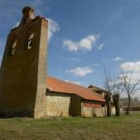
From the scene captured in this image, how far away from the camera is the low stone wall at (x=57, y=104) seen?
78.3ft

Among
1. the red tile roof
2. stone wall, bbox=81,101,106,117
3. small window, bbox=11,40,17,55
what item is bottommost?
stone wall, bbox=81,101,106,117

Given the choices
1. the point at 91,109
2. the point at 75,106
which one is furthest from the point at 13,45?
the point at 91,109

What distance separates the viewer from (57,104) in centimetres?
2538

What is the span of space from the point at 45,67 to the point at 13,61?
4.66 m

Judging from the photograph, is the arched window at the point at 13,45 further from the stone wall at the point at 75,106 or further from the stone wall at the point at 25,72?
the stone wall at the point at 75,106

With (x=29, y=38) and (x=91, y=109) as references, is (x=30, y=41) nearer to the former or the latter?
(x=29, y=38)

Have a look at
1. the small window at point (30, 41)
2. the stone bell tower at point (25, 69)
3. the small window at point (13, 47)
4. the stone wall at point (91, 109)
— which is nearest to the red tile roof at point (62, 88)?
the stone wall at point (91, 109)

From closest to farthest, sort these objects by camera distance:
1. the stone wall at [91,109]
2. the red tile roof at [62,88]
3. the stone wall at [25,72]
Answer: the stone wall at [25,72] < the red tile roof at [62,88] < the stone wall at [91,109]

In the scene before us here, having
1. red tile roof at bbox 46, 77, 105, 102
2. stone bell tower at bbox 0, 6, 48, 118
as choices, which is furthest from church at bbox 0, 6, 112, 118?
red tile roof at bbox 46, 77, 105, 102

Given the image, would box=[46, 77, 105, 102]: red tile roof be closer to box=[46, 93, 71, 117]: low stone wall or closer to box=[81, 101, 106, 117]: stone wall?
box=[46, 93, 71, 117]: low stone wall

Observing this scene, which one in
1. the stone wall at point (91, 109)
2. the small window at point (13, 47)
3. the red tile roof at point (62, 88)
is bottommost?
the stone wall at point (91, 109)

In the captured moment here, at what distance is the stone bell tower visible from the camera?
21547 millimetres

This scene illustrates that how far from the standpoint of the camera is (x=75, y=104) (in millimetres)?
28375

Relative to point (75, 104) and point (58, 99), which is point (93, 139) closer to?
point (58, 99)
